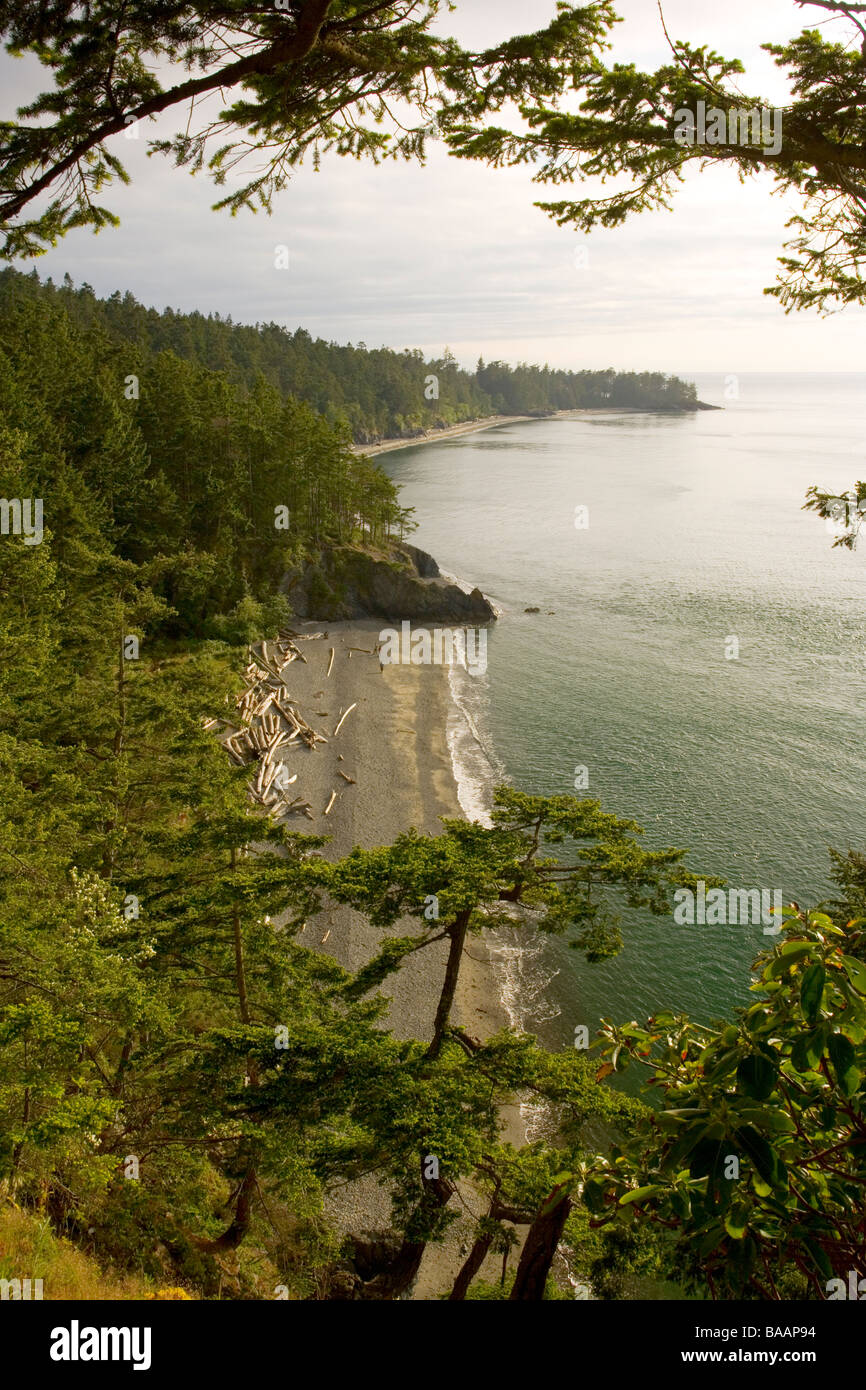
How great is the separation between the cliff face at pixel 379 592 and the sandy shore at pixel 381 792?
2165 millimetres

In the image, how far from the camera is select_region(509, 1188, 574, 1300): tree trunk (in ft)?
20.8

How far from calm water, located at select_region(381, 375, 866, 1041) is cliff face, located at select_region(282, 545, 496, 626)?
3166mm

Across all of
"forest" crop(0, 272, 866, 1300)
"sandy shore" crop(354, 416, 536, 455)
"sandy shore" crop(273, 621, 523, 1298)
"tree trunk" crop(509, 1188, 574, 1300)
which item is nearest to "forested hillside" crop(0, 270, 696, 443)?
"sandy shore" crop(354, 416, 536, 455)

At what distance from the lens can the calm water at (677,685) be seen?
930 inches

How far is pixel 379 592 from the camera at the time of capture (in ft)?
166

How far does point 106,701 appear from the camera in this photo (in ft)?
54.4

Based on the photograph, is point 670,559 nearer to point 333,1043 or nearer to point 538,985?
point 538,985

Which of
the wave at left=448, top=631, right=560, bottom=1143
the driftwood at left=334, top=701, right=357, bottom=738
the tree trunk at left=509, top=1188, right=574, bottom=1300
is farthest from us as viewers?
the driftwood at left=334, top=701, right=357, bottom=738

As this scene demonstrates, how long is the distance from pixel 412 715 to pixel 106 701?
2136cm

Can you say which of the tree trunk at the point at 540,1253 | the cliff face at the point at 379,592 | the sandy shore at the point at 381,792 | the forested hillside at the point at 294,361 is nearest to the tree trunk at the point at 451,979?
the sandy shore at the point at 381,792

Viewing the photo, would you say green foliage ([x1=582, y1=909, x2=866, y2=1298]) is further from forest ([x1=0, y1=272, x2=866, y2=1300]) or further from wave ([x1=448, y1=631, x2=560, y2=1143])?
wave ([x1=448, y1=631, x2=560, y2=1143])

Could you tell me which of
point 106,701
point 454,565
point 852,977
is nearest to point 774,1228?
point 852,977

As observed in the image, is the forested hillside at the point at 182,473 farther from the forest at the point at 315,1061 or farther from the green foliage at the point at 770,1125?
the green foliage at the point at 770,1125

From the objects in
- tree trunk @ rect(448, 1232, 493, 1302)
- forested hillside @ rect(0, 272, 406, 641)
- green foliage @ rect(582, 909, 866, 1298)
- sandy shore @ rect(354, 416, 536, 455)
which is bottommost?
tree trunk @ rect(448, 1232, 493, 1302)
